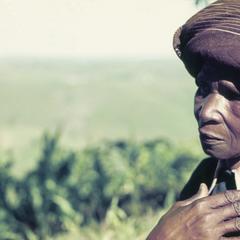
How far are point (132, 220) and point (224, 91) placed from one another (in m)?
6.28

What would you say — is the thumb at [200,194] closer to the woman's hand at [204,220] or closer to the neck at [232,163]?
the woman's hand at [204,220]

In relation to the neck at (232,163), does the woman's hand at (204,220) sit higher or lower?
lower

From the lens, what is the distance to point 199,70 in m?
3.10

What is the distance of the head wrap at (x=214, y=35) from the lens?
2.86m

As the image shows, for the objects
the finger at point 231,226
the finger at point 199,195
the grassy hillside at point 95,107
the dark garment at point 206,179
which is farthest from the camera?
the grassy hillside at point 95,107

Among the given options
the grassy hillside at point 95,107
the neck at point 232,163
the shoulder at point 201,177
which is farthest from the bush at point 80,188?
the grassy hillside at point 95,107

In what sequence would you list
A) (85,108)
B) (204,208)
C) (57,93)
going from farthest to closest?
(57,93) < (85,108) < (204,208)

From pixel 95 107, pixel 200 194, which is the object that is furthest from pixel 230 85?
pixel 95 107

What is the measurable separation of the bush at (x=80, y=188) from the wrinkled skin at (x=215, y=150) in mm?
6185

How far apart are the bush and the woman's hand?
20.2 feet

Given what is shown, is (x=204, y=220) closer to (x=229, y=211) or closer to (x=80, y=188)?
(x=229, y=211)

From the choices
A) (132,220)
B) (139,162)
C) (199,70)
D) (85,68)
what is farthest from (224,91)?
(85,68)

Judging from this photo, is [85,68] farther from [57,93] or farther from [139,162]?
[139,162]

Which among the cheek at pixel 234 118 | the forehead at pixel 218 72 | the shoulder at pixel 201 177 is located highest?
the forehead at pixel 218 72
